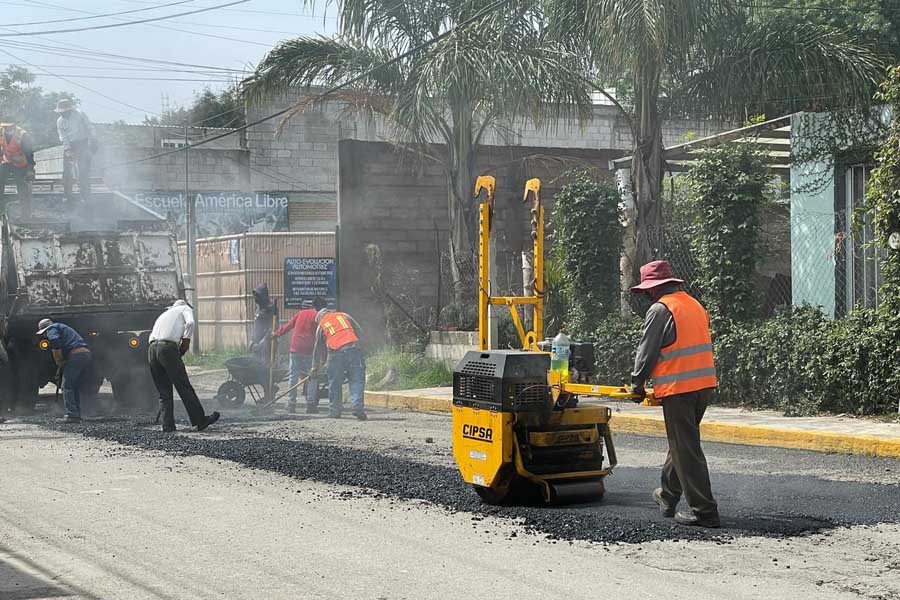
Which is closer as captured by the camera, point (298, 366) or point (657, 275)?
point (657, 275)

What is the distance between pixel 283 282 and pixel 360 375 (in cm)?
958

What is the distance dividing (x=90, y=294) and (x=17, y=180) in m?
2.71

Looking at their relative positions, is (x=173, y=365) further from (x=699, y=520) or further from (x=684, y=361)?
(x=699, y=520)

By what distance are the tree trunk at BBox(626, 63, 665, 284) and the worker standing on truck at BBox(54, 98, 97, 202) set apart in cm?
865

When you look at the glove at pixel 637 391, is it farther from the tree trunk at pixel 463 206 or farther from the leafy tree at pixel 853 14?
the leafy tree at pixel 853 14

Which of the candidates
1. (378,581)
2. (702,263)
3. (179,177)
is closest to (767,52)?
(702,263)

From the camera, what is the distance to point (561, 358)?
8.43 m

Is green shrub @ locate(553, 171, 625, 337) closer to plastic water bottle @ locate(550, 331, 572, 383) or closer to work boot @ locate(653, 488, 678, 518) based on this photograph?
plastic water bottle @ locate(550, 331, 572, 383)

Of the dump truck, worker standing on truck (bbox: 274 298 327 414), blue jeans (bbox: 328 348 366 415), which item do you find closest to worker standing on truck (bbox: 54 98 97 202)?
the dump truck

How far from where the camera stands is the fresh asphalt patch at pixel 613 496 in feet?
24.8

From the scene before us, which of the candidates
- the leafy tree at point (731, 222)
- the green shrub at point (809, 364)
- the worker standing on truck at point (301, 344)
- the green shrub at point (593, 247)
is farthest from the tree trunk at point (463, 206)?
the green shrub at point (809, 364)

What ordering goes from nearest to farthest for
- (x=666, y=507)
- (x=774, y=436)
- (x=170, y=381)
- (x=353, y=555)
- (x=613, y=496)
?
(x=353, y=555), (x=666, y=507), (x=613, y=496), (x=774, y=436), (x=170, y=381)

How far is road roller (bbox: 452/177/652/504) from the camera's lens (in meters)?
8.38

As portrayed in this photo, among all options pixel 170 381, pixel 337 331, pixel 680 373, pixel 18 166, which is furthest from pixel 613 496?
pixel 18 166
